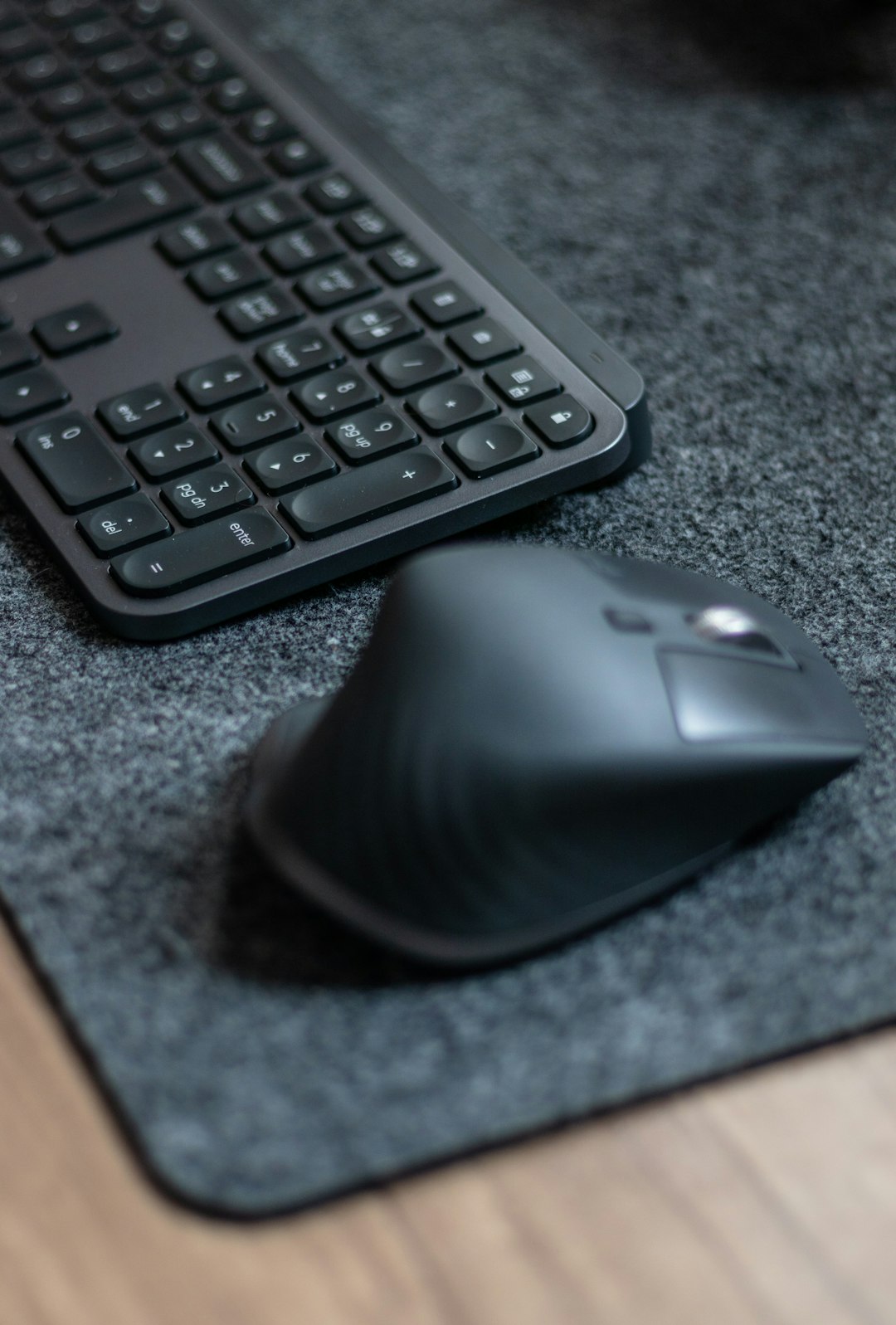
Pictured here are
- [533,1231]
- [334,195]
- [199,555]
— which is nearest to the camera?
[533,1231]

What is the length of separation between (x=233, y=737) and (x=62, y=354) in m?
0.15

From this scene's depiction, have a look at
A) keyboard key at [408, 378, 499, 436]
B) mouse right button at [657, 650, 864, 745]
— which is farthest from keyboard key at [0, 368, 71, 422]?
mouse right button at [657, 650, 864, 745]

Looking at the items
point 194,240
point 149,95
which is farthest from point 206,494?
point 149,95

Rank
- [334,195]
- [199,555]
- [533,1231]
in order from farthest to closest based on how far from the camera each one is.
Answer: [334,195] → [199,555] → [533,1231]

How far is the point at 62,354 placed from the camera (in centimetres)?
40

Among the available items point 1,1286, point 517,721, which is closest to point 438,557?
point 517,721

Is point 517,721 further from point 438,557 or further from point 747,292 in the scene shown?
point 747,292

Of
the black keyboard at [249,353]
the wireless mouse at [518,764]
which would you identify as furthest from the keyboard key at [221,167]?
the wireless mouse at [518,764]

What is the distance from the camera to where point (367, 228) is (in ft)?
1.43

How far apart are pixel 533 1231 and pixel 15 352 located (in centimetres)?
30

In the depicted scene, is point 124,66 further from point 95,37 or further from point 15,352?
point 15,352

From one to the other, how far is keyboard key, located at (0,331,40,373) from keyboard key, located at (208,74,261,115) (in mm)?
147

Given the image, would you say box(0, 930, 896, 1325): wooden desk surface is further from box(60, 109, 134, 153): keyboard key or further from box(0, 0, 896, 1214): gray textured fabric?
box(60, 109, 134, 153): keyboard key

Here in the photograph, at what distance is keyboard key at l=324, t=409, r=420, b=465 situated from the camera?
14.2 inches
